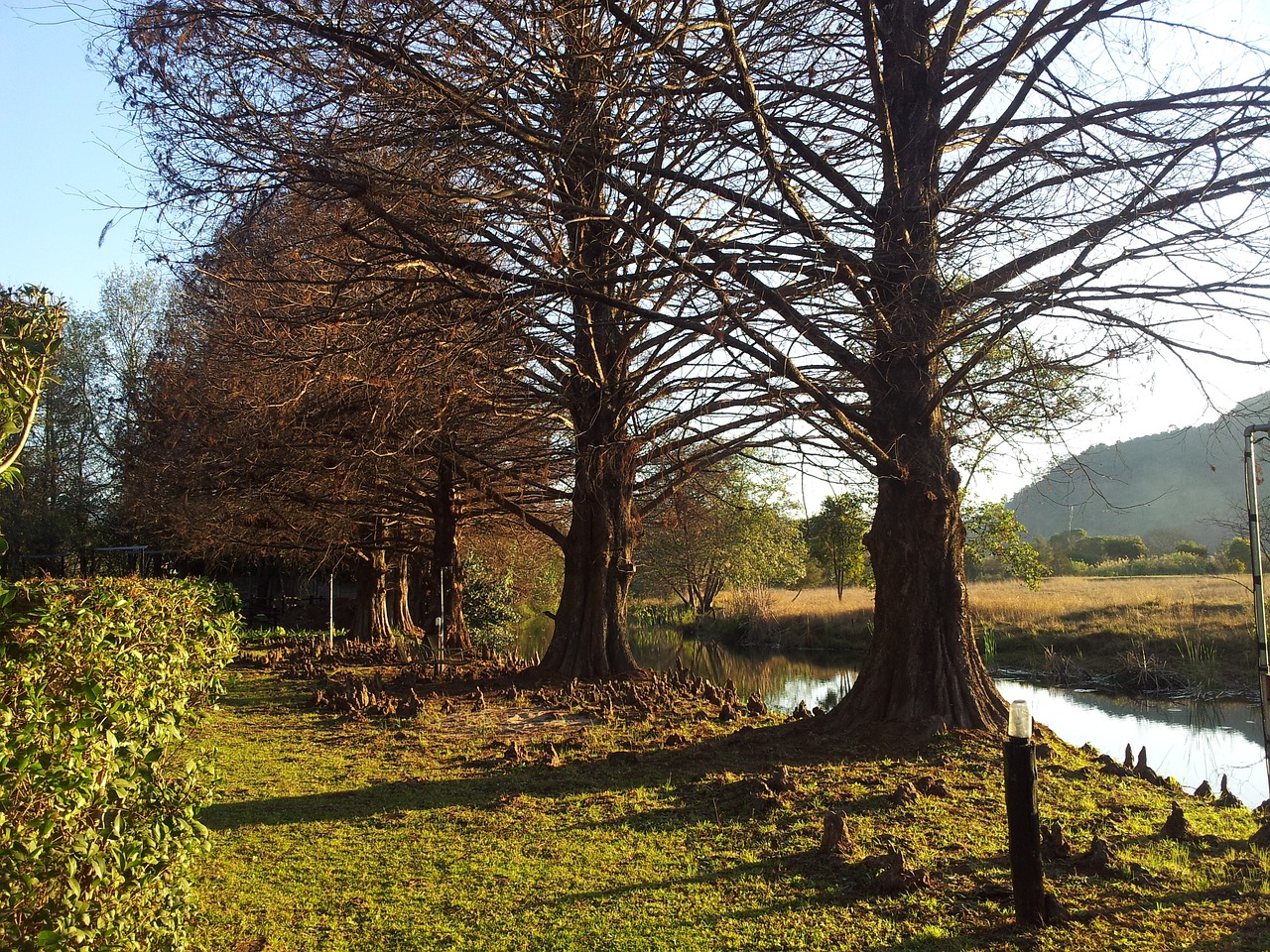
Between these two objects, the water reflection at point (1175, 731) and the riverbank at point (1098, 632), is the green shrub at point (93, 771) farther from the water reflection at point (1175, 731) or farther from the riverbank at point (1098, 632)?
the riverbank at point (1098, 632)

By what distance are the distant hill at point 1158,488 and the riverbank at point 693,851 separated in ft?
8.82

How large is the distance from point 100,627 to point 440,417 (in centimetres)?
843

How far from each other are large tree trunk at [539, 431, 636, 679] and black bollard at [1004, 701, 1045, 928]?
29.2 ft

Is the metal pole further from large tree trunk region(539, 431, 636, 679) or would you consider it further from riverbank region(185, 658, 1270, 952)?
large tree trunk region(539, 431, 636, 679)

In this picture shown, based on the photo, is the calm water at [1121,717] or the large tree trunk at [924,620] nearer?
the large tree trunk at [924,620]

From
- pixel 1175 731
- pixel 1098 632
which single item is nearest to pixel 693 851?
pixel 1175 731

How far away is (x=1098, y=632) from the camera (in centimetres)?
2344

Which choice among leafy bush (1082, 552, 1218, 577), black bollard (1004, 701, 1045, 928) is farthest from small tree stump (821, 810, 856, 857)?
leafy bush (1082, 552, 1218, 577)

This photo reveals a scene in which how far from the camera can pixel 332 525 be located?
20094 mm

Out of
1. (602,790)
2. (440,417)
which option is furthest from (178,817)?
(440,417)

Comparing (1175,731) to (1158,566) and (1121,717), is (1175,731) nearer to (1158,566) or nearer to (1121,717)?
(1121,717)

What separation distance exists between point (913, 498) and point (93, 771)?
280 inches

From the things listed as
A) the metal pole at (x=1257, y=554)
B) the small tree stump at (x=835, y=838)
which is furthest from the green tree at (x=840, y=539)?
the small tree stump at (x=835, y=838)

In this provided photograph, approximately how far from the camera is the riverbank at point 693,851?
451 cm
